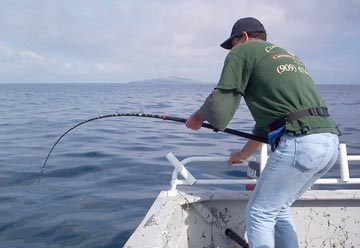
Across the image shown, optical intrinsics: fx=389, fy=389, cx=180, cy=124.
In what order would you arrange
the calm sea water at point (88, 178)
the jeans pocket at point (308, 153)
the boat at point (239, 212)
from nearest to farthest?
the jeans pocket at point (308, 153)
the boat at point (239, 212)
the calm sea water at point (88, 178)

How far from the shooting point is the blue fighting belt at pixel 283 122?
2.66m

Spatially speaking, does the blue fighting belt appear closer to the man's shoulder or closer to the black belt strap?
the black belt strap

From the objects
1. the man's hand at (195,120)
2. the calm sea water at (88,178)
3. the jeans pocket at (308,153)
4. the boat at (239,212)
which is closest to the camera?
the jeans pocket at (308,153)

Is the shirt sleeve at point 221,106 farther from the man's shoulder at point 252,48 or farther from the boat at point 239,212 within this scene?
the boat at point 239,212

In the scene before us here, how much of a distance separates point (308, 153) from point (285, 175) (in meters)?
0.22

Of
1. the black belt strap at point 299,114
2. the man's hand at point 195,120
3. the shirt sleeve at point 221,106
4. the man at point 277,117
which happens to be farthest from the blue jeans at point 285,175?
the man's hand at point 195,120

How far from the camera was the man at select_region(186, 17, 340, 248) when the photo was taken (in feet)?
8.73

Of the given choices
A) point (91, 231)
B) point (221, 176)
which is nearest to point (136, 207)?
point (91, 231)

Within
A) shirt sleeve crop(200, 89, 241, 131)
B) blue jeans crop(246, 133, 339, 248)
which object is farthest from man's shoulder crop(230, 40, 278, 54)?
blue jeans crop(246, 133, 339, 248)

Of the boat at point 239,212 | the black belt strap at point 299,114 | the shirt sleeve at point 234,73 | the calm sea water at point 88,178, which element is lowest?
the calm sea water at point 88,178

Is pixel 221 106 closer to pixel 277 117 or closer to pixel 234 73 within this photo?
pixel 234 73

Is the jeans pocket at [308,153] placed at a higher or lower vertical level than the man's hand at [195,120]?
lower

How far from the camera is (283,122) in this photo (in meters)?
2.70

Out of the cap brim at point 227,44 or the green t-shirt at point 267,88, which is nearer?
the green t-shirt at point 267,88
